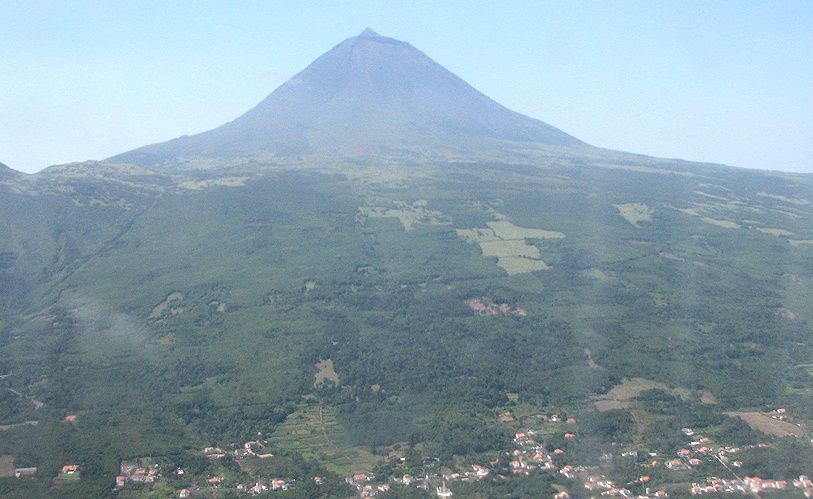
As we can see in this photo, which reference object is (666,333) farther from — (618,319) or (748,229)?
(748,229)

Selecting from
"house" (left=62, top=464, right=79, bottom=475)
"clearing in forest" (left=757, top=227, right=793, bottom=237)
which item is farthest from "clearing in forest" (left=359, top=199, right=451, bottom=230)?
"house" (left=62, top=464, right=79, bottom=475)

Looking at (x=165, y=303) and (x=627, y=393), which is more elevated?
(x=165, y=303)

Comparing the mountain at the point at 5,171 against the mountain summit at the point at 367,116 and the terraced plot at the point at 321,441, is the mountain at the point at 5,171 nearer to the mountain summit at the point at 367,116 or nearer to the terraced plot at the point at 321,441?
the mountain summit at the point at 367,116

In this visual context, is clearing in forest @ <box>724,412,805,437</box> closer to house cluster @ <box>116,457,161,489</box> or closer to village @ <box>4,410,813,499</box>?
village @ <box>4,410,813,499</box>

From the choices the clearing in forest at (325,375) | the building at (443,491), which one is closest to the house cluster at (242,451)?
the clearing in forest at (325,375)

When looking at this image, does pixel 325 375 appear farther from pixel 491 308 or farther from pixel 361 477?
pixel 491 308

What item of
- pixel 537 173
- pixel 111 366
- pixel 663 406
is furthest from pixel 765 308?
pixel 537 173

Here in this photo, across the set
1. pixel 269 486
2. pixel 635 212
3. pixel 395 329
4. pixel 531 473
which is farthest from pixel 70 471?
pixel 635 212
